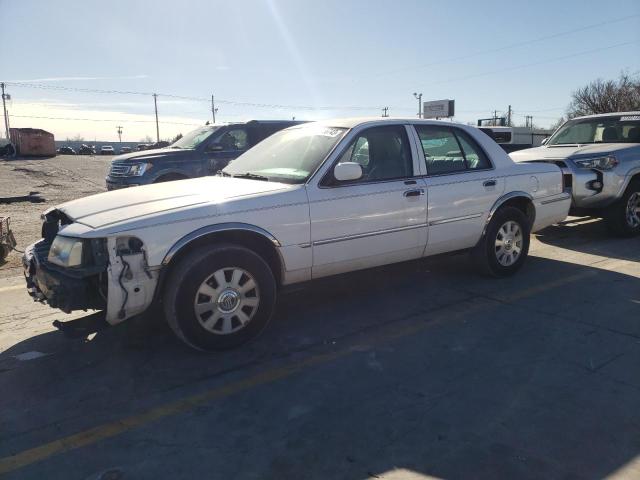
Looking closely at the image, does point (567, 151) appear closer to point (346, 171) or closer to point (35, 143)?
point (346, 171)

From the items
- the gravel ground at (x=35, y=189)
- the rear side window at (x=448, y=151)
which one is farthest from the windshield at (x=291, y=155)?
the gravel ground at (x=35, y=189)

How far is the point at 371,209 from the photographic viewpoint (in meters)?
4.47

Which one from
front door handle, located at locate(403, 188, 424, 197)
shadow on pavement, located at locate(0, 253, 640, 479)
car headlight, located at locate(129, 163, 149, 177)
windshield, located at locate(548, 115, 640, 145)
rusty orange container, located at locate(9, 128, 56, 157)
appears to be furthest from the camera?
rusty orange container, located at locate(9, 128, 56, 157)

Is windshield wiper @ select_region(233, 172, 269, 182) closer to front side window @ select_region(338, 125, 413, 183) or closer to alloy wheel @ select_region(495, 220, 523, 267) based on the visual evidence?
front side window @ select_region(338, 125, 413, 183)

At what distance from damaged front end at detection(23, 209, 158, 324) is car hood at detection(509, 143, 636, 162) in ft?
20.0

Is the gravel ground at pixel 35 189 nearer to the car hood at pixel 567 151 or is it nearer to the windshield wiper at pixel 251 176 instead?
the windshield wiper at pixel 251 176

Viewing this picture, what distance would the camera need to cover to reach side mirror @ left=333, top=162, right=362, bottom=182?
164 inches

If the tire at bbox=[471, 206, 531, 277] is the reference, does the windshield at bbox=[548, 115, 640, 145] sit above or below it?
above

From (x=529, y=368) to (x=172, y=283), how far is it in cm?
254

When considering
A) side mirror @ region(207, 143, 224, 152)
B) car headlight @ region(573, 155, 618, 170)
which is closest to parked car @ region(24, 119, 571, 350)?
car headlight @ region(573, 155, 618, 170)

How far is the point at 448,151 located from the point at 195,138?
6.60 meters

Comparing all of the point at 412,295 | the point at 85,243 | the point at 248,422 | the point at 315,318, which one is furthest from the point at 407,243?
the point at 85,243

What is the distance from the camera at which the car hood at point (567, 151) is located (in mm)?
7742

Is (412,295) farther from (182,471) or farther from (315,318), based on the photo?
(182,471)
